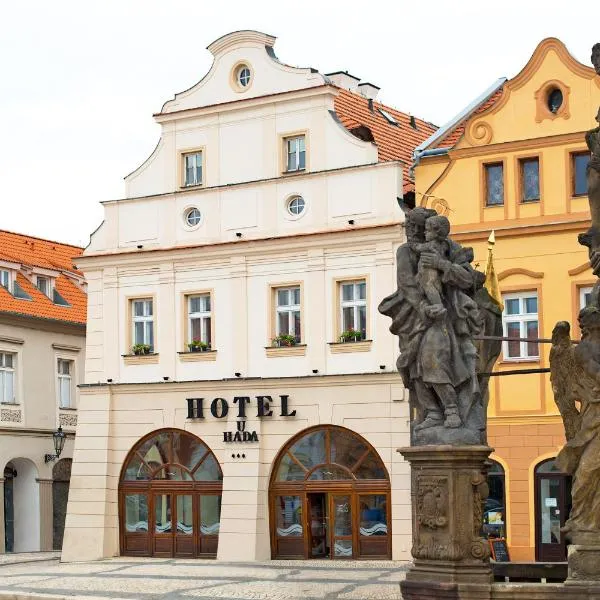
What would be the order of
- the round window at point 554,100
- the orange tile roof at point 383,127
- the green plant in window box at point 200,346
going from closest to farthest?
the round window at point 554,100
the orange tile roof at point 383,127
the green plant in window box at point 200,346

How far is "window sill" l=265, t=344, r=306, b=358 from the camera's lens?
111ft

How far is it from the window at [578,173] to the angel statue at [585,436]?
18165mm

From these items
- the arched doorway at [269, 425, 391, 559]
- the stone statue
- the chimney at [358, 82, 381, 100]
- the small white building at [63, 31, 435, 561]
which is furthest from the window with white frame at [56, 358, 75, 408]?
the stone statue

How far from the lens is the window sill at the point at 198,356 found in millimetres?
34844

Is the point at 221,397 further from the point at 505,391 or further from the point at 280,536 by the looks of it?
the point at 505,391

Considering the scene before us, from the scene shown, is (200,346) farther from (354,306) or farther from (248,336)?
(354,306)

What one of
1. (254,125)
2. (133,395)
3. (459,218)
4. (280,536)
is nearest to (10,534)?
(133,395)

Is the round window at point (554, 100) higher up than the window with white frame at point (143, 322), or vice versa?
the round window at point (554, 100)

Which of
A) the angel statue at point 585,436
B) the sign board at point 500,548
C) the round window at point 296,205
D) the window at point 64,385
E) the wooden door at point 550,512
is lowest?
the sign board at point 500,548

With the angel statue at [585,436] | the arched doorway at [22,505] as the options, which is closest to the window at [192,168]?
the arched doorway at [22,505]

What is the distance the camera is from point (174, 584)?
88.9ft

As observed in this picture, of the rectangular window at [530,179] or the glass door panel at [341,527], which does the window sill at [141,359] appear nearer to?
the glass door panel at [341,527]

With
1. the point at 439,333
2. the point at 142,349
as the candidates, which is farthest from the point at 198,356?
the point at 439,333

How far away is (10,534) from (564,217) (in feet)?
55.6
